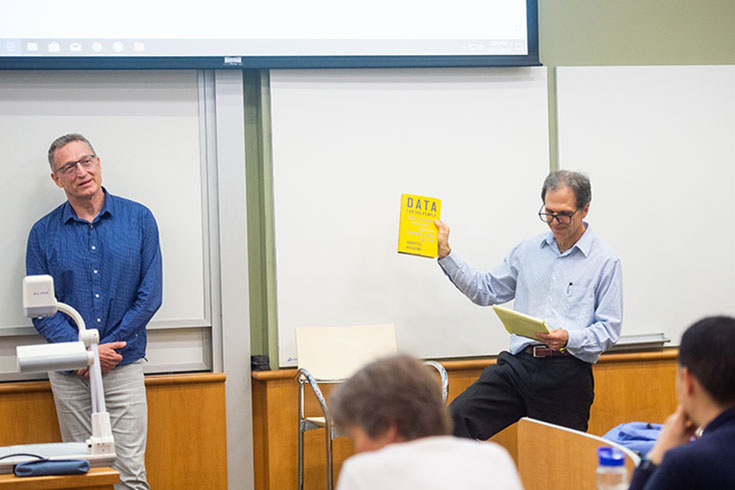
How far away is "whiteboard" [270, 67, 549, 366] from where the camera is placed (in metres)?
4.72

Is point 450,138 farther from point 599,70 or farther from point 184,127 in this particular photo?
point 184,127

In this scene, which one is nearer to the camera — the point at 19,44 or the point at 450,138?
the point at 19,44

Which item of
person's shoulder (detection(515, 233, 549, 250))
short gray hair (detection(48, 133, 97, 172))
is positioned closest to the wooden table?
short gray hair (detection(48, 133, 97, 172))

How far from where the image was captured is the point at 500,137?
4969 mm

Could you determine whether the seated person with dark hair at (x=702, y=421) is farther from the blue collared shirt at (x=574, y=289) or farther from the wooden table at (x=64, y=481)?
the blue collared shirt at (x=574, y=289)

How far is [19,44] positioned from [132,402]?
1.84 m

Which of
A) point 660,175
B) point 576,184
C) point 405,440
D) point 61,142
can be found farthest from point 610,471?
point 660,175

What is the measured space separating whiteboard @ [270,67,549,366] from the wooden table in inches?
79.5

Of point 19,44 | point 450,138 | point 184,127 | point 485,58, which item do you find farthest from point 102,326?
point 485,58

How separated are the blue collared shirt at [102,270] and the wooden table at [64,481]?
153 centimetres

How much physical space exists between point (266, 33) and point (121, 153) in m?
0.97

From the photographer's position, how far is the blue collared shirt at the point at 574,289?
394 cm

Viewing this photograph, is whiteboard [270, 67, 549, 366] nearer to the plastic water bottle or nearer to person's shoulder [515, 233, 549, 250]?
person's shoulder [515, 233, 549, 250]

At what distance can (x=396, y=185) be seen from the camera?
15.9ft
